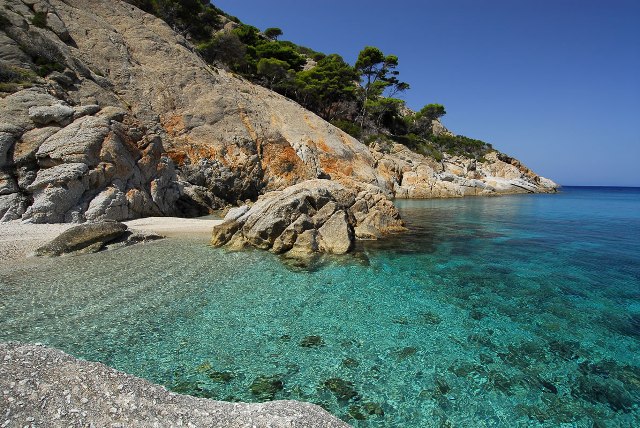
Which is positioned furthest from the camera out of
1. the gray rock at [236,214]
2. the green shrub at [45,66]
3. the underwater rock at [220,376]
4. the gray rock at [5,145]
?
the green shrub at [45,66]

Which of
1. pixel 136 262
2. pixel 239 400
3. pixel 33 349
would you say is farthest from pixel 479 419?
pixel 136 262

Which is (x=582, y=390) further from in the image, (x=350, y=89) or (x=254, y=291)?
(x=350, y=89)

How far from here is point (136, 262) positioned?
1358 centimetres

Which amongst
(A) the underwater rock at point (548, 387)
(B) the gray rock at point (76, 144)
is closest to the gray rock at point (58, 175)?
(B) the gray rock at point (76, 144)

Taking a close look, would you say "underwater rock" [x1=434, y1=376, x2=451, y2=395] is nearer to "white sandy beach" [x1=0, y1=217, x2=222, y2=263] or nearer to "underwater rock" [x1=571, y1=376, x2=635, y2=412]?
"underwater rock" [x1=571, y1=376, x2=635, y2=412]

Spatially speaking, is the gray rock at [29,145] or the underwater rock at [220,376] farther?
the gray rock at [29,145]

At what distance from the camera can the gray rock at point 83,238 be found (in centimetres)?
1388

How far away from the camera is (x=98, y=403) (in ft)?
14.2

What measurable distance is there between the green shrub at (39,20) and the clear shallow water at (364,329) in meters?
29.0

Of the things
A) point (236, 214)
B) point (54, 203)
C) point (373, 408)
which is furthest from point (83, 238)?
point (373, 408)

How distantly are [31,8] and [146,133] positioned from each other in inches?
844

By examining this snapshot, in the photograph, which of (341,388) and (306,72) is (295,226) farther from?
(306,72)

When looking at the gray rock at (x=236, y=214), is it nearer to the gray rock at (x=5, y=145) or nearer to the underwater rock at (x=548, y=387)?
the gray rock at (x=5, y=145)

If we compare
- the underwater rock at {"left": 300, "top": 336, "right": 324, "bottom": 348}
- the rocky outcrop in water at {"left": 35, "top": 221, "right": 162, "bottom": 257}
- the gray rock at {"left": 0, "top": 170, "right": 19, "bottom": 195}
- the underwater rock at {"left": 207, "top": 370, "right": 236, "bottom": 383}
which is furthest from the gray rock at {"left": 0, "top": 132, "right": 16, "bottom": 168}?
the underwater rock at {"left": 300, "top": 336, "right": 324, "bottom": 348}
